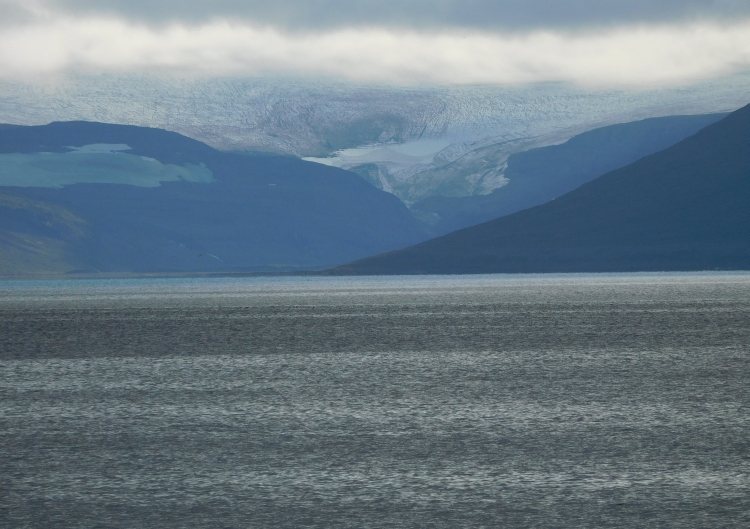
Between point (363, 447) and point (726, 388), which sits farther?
point (726, 388)

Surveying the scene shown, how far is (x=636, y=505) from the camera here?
11602 millimetres

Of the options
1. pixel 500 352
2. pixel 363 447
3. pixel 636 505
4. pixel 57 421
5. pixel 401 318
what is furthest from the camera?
pixel 401 318

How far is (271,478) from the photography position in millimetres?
13172

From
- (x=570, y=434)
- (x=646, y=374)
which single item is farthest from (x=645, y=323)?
(x=570, y=434)

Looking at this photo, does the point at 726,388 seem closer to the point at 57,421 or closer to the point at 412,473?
the point at 412,473

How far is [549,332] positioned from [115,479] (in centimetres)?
3392

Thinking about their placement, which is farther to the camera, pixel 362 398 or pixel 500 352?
pixel 500 352

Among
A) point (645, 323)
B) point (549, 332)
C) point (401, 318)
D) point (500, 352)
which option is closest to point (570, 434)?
point (500, 352)

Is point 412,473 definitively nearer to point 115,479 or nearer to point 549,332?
point 115,479

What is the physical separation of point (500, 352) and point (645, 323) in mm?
21381

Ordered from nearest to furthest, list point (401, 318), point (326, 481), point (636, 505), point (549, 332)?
point (636, 505)
point (326, 481)
point (549, 332)
point (401, 318)

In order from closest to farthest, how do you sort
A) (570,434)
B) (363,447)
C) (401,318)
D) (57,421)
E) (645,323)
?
(363,447) → (570,434) → (57,421) → (645,323) → (401,318)

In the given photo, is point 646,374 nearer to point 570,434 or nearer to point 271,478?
point 570,434

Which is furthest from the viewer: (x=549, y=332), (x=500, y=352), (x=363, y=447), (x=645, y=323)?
(x=645, y=323)
